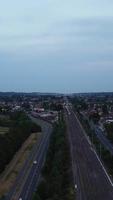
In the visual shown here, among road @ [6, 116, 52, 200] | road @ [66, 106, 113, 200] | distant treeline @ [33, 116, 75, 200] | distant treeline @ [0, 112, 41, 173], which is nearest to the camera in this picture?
distant treeline @ [33, 116, 75, 200]

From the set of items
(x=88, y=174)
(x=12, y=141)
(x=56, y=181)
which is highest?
(x=56, y=181)

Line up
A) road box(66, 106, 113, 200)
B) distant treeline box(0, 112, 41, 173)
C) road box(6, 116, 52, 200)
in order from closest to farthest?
road box(66, 106, 113, 200)
road box(6, 116, 52, 200)
distant treeline box(0, 112, 41, 173)

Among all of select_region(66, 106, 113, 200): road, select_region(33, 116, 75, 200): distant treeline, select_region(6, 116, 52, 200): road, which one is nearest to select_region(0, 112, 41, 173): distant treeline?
select_region(6, 116, 52, 200): road

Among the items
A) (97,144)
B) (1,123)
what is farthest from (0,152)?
(1,123)

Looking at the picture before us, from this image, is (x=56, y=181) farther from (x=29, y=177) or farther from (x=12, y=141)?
(x=12, y=141)

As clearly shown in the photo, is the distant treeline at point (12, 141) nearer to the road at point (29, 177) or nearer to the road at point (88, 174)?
the road at point (29, 177)

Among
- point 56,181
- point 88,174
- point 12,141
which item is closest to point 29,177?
point 88,174

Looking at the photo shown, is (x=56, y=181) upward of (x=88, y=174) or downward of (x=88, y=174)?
upward

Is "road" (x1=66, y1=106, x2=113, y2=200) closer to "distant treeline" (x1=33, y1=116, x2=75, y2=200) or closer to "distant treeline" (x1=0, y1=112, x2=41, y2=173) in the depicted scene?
"distant treeline" (x1=33, y1=116, x2=75, y2=200)
